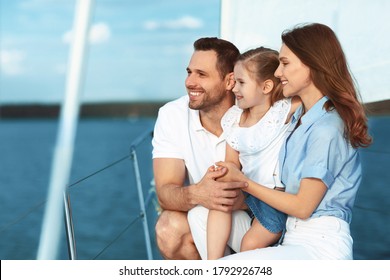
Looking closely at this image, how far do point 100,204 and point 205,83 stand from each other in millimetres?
11904

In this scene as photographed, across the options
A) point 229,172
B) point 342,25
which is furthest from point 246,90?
point 342,25

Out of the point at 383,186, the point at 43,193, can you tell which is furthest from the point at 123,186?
the point at 383,186

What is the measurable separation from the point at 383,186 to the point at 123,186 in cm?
509

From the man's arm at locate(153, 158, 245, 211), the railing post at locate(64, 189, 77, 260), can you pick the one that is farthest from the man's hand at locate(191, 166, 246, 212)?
the railing post at locate(64, 189, 77, 260)

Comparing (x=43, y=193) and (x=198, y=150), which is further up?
(x=198, y=150)

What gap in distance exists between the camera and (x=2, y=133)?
39.5m

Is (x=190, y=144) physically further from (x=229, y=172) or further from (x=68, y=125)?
(x=68, y=125)

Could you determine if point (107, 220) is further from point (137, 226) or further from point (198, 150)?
point (198, 150)

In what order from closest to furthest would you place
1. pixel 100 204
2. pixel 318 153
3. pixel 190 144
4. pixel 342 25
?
pixel 318 153 < pixel 190 144 < pixel 342 25 < pixel 100 204

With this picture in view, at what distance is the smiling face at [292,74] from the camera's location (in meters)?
1.50

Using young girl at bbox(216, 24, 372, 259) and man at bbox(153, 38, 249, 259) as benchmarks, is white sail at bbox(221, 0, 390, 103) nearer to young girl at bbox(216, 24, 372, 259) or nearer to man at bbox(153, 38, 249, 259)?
man at bbox(153, 38, 249, 259)

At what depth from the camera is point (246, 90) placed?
165cm

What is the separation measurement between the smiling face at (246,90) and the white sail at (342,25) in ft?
2.07

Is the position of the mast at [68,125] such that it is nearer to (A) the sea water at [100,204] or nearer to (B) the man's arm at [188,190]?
(A) the sea water at [100,204]
